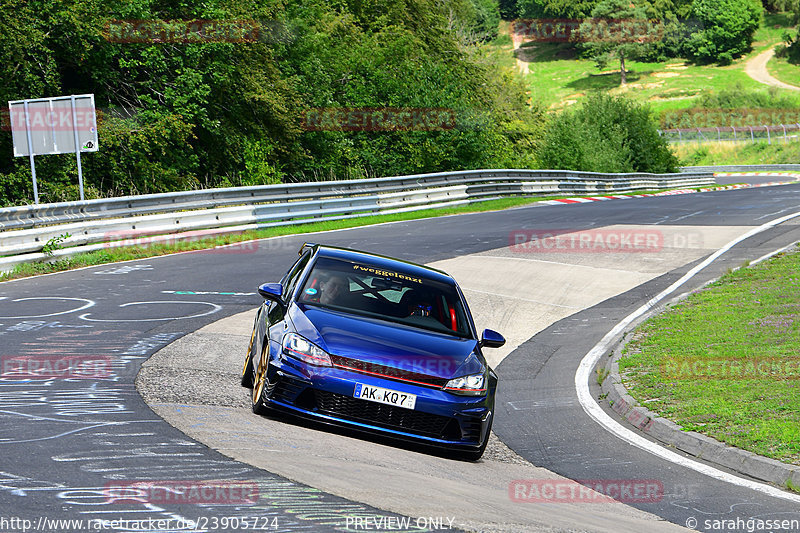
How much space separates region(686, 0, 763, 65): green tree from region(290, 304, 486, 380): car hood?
15863cm

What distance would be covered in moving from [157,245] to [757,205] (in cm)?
2031

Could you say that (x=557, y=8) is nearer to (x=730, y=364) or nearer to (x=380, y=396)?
(x=730, y=364)

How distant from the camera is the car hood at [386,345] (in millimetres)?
7520

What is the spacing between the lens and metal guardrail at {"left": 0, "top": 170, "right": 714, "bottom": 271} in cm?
1750

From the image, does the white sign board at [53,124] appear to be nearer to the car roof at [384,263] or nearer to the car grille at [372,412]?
the car roof at [384,263]

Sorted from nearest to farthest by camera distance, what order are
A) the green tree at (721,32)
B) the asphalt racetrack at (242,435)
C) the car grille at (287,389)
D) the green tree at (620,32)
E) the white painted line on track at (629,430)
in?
the asphalt racetrack at (242,435) < the white painted line on track at (629,430) < the car grille at (287,389) < the green tree at (620,32) < the green tree at (721,32)

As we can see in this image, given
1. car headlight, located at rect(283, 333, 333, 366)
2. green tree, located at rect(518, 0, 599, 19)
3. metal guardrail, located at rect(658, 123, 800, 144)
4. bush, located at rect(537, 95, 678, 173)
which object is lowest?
metal guardrail, located at rect(658, 123, 800, 144)

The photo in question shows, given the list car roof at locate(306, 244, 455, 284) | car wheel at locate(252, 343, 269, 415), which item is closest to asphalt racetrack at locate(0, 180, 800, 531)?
car wheel at locate(252, 343, 269, 415)

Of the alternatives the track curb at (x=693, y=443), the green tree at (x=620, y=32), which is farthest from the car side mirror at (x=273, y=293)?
the green tree at (x=620, y=32)

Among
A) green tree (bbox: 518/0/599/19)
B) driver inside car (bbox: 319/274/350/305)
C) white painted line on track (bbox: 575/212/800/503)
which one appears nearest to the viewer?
white painted line on track (bbox: 575/212/800/503)

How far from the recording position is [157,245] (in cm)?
2039

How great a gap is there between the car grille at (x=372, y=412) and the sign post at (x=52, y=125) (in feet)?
45.7

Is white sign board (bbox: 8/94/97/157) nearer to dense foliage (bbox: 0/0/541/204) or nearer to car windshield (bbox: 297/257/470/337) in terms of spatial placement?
dense foliage (bbox: 0/0/541/204)

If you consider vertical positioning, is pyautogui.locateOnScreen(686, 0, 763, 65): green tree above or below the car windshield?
above
